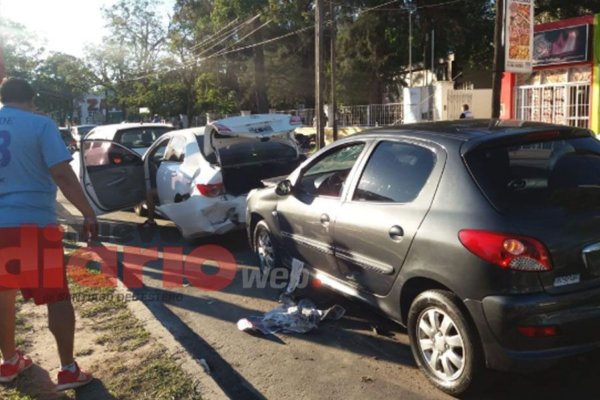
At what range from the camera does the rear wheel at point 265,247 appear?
5.70 meters

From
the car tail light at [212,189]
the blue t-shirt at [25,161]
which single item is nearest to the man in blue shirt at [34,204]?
the blue t-shirt at [25,161]

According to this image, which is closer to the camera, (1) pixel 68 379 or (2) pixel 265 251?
(1) pixel 68 379

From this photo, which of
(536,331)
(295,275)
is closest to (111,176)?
(295,275)

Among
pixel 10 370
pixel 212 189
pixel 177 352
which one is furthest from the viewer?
pixel 212 189

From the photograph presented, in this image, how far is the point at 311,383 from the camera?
3838 mm

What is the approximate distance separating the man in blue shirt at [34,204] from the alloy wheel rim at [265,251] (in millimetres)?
2361

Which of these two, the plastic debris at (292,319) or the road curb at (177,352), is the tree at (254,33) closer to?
the road curb at (177,352)

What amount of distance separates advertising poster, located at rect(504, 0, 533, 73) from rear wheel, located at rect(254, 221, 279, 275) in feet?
36.9

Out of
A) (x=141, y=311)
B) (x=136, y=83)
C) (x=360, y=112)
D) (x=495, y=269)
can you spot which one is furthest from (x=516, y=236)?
(x=136, y=83)

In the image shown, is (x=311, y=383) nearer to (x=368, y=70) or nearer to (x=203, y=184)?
(x=203, y=184)

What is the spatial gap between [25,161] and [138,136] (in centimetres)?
832

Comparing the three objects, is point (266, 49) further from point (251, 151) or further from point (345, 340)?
point (345, 340)

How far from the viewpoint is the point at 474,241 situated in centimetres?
316

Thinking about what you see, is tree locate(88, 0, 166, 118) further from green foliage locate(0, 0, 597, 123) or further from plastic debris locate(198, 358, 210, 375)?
plastic debris locate(198, 358, 210, 375)
